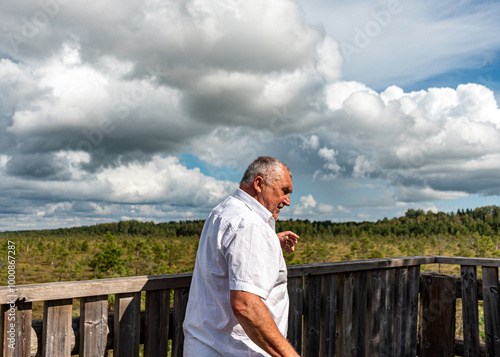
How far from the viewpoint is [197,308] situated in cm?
170

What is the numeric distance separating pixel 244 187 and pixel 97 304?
960 millimetres

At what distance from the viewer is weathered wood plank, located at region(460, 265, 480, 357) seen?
136 inches

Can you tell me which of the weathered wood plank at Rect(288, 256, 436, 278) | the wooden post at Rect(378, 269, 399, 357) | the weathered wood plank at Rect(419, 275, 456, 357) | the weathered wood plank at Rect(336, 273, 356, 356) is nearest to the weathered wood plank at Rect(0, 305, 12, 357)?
the weathered wood plank at Rect(288, 256, 436, 278)

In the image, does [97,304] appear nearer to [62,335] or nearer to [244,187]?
[62,335]

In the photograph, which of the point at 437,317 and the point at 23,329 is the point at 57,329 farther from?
the point at 437,317

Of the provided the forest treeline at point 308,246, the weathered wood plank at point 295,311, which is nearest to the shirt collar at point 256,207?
the weathered wood plank at point 295,311

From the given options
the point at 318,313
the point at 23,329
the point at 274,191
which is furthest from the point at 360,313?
the point at 23,329

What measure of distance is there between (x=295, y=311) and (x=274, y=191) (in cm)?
126

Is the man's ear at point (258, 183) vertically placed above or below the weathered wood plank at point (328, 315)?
above

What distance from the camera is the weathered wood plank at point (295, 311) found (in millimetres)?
2766

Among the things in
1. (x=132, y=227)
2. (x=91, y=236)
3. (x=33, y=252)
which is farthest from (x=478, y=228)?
(x=91, y=236)

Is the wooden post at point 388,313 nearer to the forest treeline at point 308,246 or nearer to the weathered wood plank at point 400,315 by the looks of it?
the weathered wood plank at point 400,315

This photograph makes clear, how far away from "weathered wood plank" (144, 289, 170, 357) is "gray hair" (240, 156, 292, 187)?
0.86 meters

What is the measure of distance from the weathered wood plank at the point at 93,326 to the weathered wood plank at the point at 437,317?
2.78m
